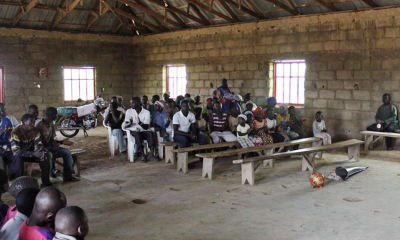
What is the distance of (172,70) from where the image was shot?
47.8 feet

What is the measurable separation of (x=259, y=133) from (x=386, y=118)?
120 inches

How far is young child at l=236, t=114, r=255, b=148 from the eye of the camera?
741 cm

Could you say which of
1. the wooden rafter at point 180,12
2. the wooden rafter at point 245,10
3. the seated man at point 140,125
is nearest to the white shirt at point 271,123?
the seated man at point 140,125

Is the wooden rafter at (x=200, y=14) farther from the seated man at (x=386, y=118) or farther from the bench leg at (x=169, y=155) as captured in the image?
the bench leg at (x=169, y=155)

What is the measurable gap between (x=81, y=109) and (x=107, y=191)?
6.43 m

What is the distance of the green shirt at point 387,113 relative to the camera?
28.9 feet

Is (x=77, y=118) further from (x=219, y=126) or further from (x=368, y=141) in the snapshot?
(x=368, y=141)

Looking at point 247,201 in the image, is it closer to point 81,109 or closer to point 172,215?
point 172,215

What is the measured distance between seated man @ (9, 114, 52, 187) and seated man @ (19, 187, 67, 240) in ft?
10.2

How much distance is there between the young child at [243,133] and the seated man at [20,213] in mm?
4893

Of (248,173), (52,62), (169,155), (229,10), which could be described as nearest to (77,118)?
(52,62)

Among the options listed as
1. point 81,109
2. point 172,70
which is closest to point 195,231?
point 81,109

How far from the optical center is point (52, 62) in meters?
13.8

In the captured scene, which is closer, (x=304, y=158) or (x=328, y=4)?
(x=304, y=158)
